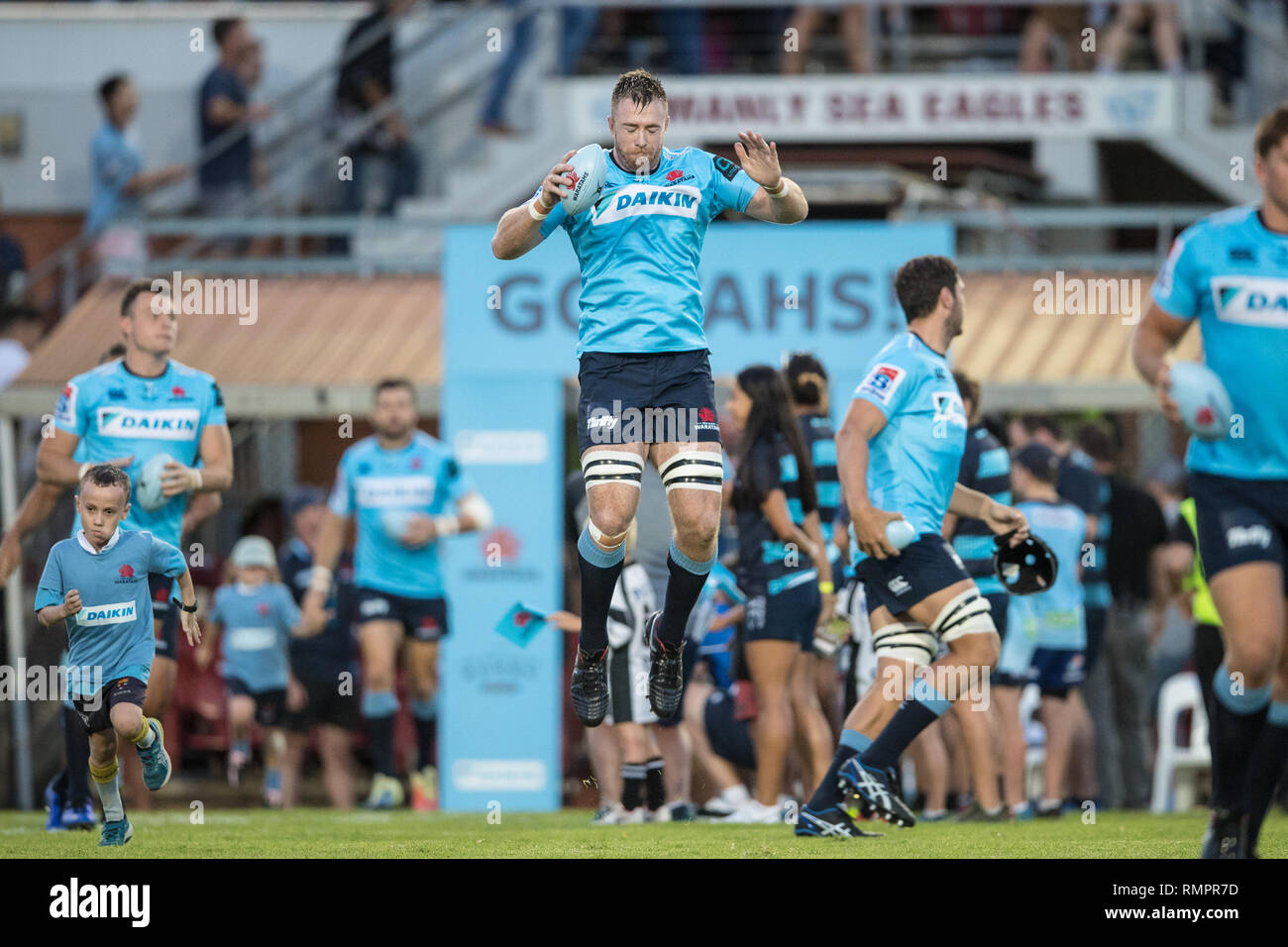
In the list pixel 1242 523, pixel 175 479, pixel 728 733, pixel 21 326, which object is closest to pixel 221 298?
pixel 21 326

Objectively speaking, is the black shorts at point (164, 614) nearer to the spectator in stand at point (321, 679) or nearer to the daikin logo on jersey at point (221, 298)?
the spectator in stand at point (321, 679)

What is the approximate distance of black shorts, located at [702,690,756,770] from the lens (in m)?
Answer: 10.5

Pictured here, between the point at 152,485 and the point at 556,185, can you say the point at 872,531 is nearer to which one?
the point at 556,185

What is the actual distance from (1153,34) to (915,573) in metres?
11.5

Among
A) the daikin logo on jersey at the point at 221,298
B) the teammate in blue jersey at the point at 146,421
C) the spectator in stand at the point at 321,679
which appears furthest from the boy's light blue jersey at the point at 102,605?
the daikin logo on jersey at the point at 221,298

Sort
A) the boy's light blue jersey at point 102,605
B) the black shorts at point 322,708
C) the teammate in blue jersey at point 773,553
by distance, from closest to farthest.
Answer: the boy's light blue jersey at point 102,605 → the teammate in blue jersey at point 773,553 → the black shorts at point 322,708

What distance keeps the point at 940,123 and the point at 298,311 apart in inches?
251

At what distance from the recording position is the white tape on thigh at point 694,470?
7.01 metres

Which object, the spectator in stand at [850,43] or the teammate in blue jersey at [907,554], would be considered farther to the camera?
the spectator in stand at [850,43]

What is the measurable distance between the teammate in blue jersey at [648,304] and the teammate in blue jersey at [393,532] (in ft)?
15.1

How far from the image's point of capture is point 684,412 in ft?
23.2

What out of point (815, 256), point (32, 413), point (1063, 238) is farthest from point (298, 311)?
point (1063, 238)

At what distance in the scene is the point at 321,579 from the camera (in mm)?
11445
